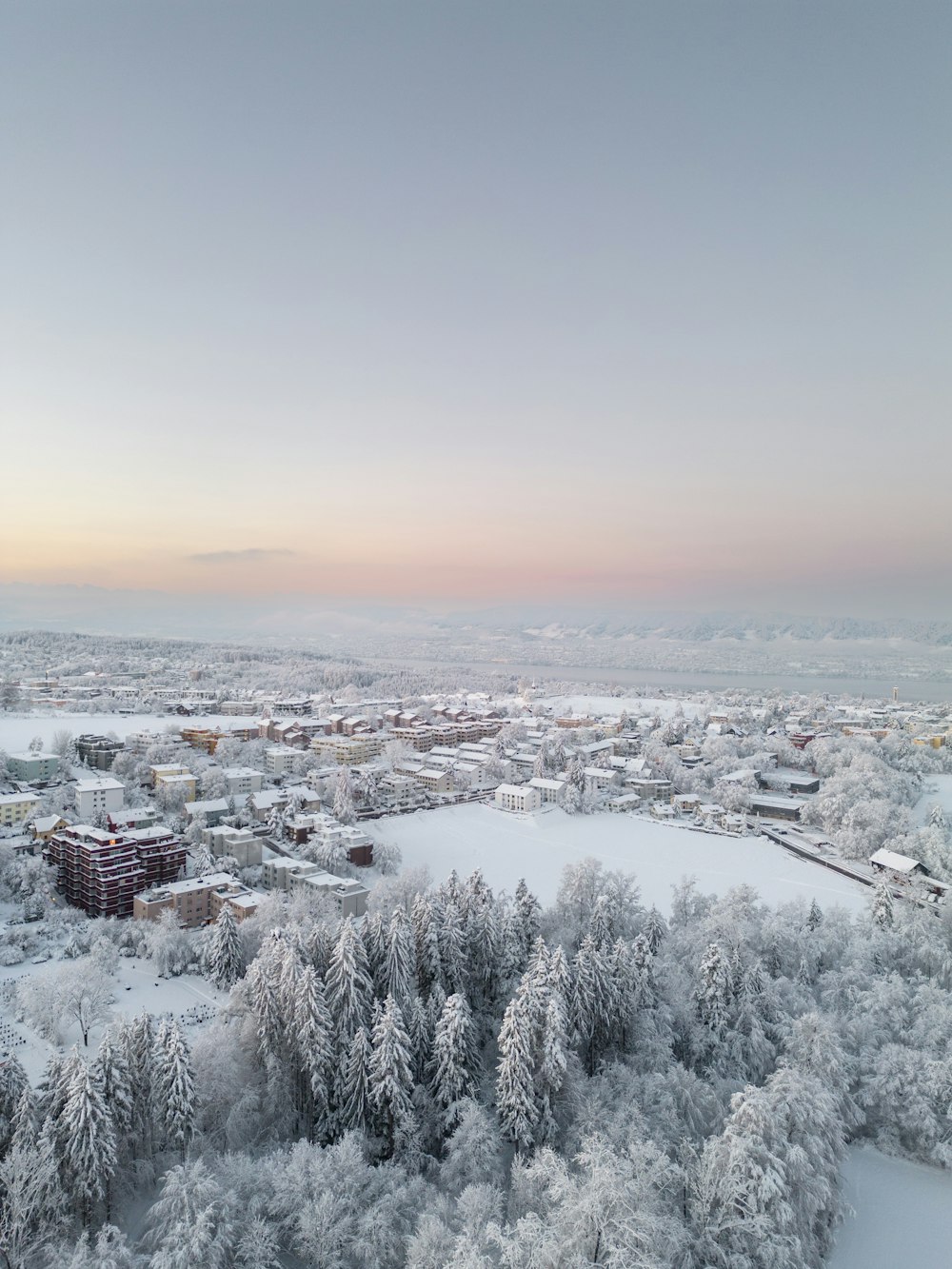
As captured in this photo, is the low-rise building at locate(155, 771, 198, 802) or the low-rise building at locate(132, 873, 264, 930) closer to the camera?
the low-rise building at locate(132, 873, 264, 930)

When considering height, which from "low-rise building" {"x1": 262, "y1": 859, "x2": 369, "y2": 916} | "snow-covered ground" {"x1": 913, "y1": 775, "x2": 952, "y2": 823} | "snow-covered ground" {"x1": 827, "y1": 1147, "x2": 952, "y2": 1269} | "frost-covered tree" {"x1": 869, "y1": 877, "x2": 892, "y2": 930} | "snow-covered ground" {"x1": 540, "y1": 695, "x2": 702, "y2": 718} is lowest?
"snow-covered ground" {"x1": 827, "y1": 1147, "x2": 952, "y2": 1269}

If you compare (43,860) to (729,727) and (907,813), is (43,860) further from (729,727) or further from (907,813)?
(729,727)

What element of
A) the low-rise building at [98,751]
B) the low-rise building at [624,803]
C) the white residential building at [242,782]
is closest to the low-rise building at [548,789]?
the low-rise building at [624,803]

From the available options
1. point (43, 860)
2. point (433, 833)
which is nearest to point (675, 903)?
point (433, 833)

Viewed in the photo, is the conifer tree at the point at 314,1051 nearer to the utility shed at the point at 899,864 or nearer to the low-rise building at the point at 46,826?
the low-rise building at the point at 46,826

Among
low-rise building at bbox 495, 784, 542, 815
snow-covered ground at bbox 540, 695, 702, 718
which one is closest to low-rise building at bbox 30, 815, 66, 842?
low-rise building at bbox 495, 784, 542, 815

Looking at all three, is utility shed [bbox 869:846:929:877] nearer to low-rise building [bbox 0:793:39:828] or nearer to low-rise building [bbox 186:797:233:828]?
low-rise building [bbox 186:797:233:828]

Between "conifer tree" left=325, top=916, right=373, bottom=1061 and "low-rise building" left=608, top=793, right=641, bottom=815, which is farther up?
"conifer tree" left=325, top=916, right=373, bottom=1061
